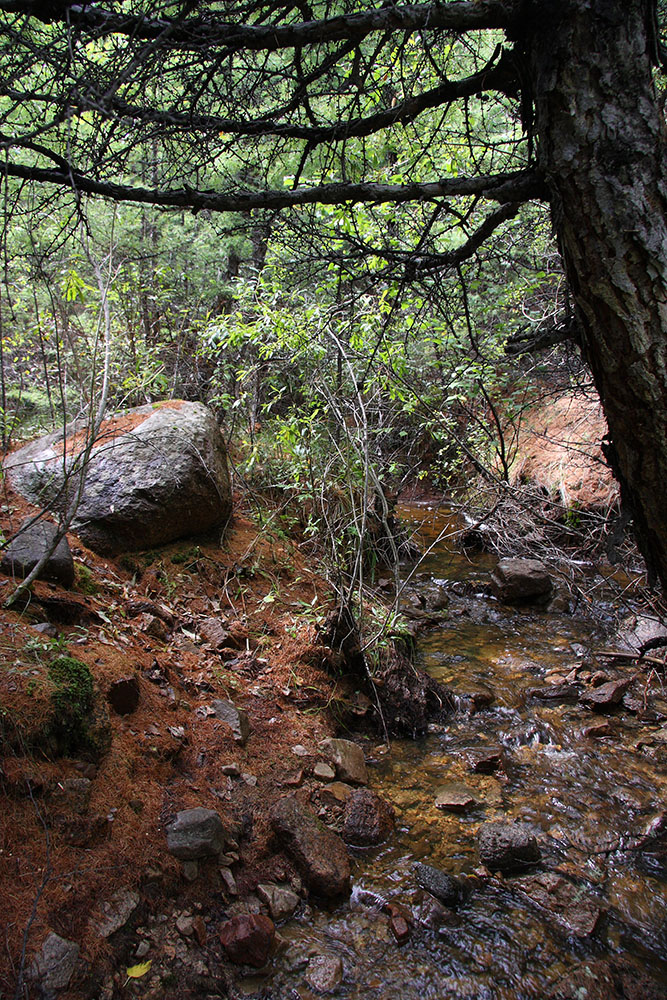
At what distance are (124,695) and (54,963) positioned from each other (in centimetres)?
131

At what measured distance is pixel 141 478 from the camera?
4812 mm

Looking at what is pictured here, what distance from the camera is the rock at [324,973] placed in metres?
2.35

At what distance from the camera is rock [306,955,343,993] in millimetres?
2354

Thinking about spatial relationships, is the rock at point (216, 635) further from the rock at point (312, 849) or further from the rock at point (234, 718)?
the rock at point (312, 849)

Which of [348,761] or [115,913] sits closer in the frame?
[115,913]

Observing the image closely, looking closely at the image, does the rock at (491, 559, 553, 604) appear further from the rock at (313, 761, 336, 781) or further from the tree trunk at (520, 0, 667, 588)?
the tree trunk at (520, 0, 667, 588)

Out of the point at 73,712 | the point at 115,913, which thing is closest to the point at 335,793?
the point at 115,913

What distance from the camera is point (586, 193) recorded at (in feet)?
6.08

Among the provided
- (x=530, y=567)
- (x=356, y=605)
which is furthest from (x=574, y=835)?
(x=530, y=567)

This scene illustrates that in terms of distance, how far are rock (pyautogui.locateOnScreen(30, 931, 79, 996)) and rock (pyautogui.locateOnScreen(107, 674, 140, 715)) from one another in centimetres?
118

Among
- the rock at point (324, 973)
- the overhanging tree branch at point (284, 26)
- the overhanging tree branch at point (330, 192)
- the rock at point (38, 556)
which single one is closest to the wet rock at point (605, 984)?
the rock at point (324, 973)

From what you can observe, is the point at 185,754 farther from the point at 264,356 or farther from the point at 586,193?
the point at 264,356

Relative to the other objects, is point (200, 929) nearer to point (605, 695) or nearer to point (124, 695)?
point (124, 695)

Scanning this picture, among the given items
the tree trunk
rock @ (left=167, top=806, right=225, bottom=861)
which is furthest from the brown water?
the tree trunk
